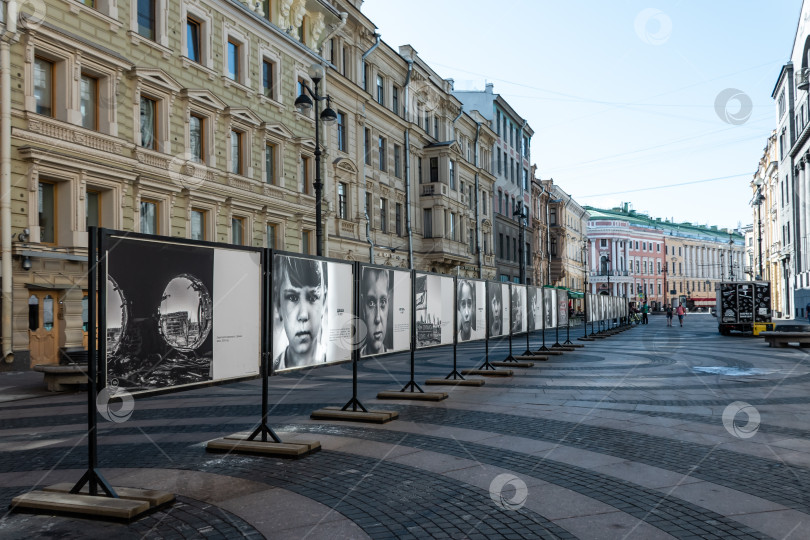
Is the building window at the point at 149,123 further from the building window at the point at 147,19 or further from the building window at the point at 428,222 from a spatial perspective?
the building window at the point at 428,222

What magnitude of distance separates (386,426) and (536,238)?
194 ft

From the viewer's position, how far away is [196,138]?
2289 centimetres

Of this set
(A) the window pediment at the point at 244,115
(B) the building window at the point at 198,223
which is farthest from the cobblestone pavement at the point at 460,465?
(A) the window pediment at the point at 244,115

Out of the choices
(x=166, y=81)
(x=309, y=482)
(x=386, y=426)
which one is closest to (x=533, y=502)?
(x=309, y=482)

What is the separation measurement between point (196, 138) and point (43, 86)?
5.87 m

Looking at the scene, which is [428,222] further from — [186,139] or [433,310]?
[433,310]

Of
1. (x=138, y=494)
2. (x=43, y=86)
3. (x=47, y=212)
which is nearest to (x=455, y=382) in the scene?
(x=138, y=494)

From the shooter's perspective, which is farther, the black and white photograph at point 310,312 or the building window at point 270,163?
the building window at point 270,163

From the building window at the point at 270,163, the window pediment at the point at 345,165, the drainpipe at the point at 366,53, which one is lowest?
the building window at the point at 270,163

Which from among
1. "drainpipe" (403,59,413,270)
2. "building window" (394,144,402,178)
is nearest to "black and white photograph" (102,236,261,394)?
"drainpipe" (403,59,413,270)

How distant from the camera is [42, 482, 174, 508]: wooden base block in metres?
5.23

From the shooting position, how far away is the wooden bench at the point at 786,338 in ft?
77.4

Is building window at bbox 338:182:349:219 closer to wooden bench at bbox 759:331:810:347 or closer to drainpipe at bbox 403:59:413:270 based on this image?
drainpipe at bbox 403:59:413:270

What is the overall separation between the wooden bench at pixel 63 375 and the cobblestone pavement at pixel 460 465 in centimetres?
51
